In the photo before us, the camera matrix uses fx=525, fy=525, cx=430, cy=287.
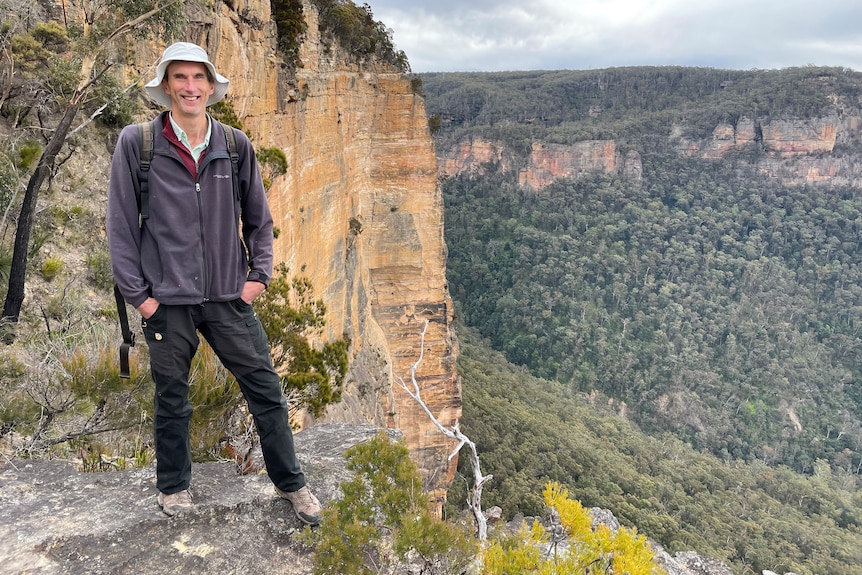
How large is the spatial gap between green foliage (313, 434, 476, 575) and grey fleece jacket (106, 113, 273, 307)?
983 millimetres

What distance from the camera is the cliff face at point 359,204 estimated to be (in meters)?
8.52

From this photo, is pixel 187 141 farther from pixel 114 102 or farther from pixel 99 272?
pixel 114 102

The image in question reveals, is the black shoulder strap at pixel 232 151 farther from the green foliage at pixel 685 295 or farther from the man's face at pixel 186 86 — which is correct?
the green foliage at pixel 685 295

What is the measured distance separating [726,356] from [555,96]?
200 ft

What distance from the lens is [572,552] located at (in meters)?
2.23

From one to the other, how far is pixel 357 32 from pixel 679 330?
1754 inches

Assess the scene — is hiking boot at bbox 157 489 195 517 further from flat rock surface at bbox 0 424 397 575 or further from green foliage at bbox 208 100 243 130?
green foliage at bbox 208 100 243 130

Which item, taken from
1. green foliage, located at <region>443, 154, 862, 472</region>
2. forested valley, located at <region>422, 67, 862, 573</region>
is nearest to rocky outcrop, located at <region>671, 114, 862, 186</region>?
forested valley, located at <region>422, 67, 862, 573</region>

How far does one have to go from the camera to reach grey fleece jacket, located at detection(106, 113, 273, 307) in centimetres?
212

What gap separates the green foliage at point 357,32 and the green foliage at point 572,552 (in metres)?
11.7

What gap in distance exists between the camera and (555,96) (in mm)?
92312

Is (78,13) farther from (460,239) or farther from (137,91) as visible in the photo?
(460,239)

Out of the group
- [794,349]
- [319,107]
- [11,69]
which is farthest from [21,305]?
[794,349]

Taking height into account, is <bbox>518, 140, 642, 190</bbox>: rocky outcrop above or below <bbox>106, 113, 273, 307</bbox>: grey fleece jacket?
above
